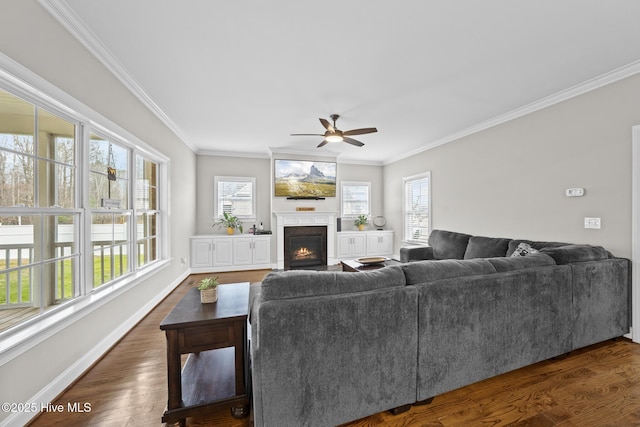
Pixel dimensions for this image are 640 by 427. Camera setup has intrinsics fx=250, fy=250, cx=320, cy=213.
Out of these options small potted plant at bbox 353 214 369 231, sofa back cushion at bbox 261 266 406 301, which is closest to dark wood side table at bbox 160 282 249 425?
sofa back cushion at bbox 261 266 406 301

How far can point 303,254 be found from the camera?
19.7 ft

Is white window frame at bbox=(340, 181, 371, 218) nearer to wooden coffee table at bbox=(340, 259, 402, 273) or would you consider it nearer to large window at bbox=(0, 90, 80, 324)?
wooden coffee table at bbox=(340, 259, 402, 273)

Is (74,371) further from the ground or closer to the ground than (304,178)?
closer to the ground

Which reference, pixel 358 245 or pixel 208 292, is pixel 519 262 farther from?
pixel 358 245

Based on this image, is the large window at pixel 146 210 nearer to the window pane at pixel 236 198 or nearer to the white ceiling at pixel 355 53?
the white ceiling at pixel 355 53

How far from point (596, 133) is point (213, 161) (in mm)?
6340

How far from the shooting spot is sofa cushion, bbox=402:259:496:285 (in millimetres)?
1635

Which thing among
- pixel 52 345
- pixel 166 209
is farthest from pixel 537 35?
pixel 166 209

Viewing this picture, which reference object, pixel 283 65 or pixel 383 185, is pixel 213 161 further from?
pixel 383 185

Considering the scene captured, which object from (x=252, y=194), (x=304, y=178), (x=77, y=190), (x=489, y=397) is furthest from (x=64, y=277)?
(x=304, y=178)

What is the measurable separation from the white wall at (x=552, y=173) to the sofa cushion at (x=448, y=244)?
42 centimetres

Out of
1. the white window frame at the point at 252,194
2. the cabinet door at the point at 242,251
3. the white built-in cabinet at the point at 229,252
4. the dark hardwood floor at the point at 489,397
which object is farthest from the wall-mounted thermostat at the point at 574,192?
the white window frame at the point at 252,194

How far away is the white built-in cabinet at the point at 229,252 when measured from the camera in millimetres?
5285

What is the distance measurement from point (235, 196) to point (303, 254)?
2.14 m
